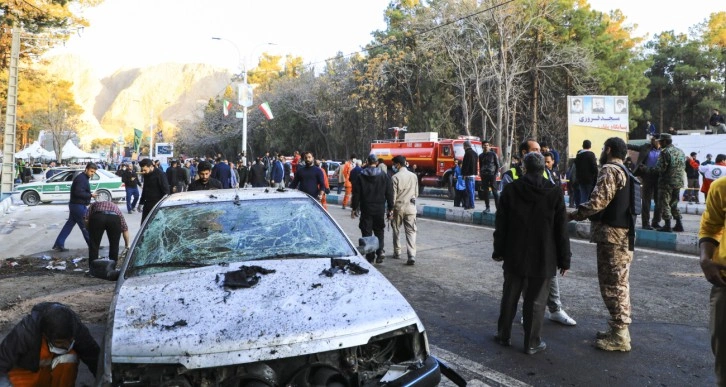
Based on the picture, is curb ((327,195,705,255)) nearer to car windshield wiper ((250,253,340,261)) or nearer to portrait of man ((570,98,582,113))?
car windshield wiper ((250,253,340,261))

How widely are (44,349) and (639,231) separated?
9614 millimetres

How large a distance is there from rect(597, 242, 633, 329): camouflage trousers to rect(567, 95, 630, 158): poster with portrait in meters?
16.1

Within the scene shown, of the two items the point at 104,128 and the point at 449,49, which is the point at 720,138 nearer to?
the point at 449,49

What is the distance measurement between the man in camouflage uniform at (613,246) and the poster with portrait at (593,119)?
52.5 feet

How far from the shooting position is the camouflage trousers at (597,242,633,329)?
4500mm

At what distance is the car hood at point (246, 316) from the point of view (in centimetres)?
261

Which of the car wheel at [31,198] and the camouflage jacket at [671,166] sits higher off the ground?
the camouflage jacket at [671,166]

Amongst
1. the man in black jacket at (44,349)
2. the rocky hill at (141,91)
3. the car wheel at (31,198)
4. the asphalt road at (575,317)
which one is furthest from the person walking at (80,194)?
the rocky hill at (141,91)

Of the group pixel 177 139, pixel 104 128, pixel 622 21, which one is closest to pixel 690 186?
pixel 622 21

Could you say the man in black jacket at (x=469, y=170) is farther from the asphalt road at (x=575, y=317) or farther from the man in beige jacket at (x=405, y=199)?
the man in beige jacket at (x=405, y=199)

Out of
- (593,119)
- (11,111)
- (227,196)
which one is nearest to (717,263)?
(227,196)

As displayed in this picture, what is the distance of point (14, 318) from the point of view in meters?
5.69

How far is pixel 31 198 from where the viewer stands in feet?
67.8

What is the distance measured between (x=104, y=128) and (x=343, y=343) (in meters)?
179
